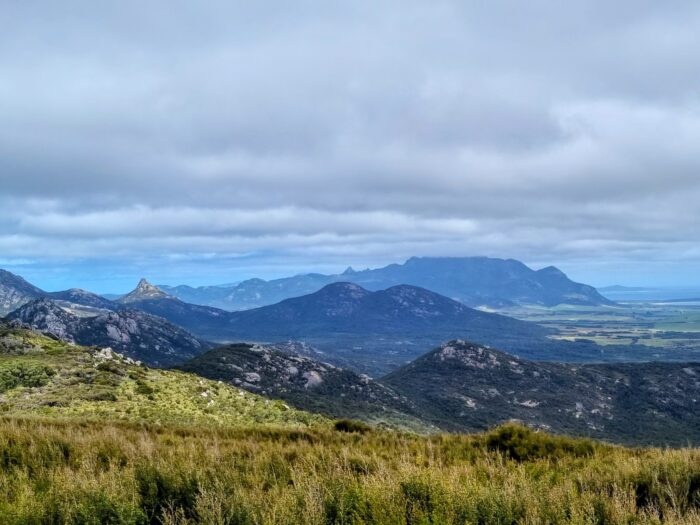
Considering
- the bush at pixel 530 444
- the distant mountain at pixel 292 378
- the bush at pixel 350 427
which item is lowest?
the distant mountain at pixel 292 378

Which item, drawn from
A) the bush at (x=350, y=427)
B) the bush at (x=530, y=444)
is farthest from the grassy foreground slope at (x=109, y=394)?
the bush at (x=530, y=444)

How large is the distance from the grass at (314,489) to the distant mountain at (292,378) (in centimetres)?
7961

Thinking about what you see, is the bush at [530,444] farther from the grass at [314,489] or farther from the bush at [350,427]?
the bush at [350,427]

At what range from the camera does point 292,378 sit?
404 ft

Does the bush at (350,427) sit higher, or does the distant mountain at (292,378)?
the bush at (350,427)

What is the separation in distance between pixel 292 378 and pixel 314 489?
11912 cm

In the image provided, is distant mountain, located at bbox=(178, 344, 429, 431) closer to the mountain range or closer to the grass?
the mountain range

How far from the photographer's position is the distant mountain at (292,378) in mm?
100438

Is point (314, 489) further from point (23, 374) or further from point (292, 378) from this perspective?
point (292, 378)

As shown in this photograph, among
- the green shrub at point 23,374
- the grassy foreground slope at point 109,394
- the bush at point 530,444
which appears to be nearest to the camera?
the bush at point 530,444

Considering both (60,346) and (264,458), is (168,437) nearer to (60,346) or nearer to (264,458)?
(264,458)

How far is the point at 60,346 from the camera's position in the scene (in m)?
40.8

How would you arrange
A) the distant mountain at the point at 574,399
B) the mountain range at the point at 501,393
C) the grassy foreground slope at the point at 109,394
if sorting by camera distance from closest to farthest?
the grassy foreground slope at the point at 109,394 < the mountain range at the point at 501,393 < the distant mountain at the point at 574,399

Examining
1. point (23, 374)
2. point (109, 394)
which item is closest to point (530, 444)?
point (109, 394)
